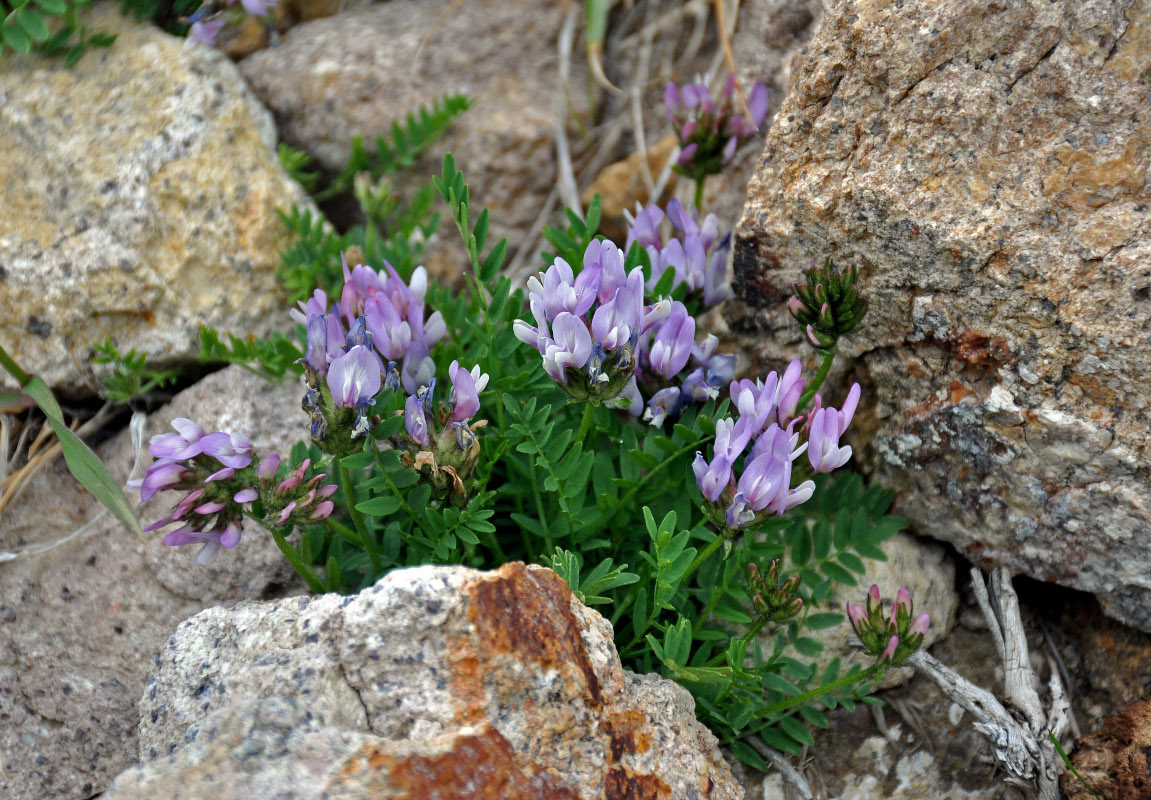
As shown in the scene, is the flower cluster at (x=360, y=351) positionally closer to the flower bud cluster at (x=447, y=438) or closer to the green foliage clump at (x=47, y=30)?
the flower bud cluster at (x=447, y=438)

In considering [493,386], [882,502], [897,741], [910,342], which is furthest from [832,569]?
[493,386]

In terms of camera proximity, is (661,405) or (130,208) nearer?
(661,405)

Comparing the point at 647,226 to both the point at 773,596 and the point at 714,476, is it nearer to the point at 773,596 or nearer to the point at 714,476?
the point at 714,476

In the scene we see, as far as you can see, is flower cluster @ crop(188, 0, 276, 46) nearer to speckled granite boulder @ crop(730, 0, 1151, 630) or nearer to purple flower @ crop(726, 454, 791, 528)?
speckled granite boulder @ crop(730, 0, 1151, 630)

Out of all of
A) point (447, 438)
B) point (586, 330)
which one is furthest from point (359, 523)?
point (586, 330)

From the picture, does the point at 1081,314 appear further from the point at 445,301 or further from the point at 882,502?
the point at 445,301

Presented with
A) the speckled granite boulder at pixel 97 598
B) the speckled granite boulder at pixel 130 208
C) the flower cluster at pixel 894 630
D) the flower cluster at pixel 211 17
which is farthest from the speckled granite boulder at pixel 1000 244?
the flower cluster at pixel 211 17
